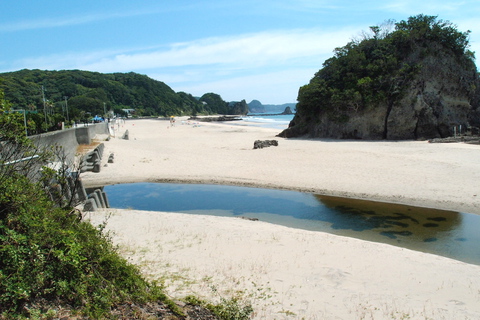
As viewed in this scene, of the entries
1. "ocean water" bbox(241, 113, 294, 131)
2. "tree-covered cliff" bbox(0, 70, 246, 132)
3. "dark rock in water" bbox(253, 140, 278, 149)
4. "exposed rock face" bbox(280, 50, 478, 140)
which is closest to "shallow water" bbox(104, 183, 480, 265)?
"dark rock in water" bbox(253, 140, 278, 149)

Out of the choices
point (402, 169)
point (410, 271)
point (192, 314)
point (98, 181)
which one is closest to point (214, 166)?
point (98, 181)

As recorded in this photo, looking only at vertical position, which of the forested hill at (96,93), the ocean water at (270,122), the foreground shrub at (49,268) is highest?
the forested hill at (96,93)

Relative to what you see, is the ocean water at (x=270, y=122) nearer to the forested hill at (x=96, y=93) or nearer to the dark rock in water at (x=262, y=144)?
the dark rock in water at (x=262, y=144)

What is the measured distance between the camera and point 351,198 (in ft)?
48.9

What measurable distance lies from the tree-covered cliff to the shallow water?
183ft

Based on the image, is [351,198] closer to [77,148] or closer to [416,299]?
[416,299]

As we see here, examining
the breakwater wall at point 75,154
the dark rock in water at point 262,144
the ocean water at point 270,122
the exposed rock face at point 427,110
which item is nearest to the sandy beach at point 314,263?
the breakwater wall at point 75,154

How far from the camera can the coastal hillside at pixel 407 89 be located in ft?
108

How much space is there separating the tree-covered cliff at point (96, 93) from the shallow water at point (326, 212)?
55652 mm

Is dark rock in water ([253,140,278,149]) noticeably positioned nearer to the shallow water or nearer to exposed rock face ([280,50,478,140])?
the shallow water

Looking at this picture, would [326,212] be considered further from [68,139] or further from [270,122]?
[270,122]

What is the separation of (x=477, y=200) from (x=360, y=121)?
22.6 metres

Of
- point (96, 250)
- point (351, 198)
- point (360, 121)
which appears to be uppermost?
point (360, 121)

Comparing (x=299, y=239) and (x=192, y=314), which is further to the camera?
(x=299, y=239)
